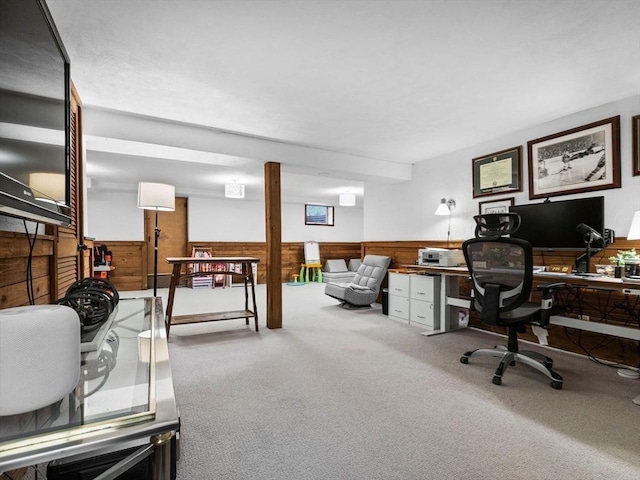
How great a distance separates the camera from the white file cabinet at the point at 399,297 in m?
4.20

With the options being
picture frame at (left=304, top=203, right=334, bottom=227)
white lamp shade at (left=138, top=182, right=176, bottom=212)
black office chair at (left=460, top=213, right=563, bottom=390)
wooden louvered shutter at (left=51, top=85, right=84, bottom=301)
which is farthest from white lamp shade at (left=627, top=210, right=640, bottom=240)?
picture frame at (left=304, top=203, right=334, bottom=227)

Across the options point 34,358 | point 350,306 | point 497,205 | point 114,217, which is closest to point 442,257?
point 497,205

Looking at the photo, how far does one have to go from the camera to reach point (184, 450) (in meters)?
1.60

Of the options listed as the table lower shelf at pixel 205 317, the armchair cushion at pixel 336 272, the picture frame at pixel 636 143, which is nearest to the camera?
the picture frame at pixel 636 143

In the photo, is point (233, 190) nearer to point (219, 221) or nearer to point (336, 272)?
point (219, 221)

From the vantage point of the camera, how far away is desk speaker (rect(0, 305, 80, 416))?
578mm

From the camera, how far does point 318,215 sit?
9.37m

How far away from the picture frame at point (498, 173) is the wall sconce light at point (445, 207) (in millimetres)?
329

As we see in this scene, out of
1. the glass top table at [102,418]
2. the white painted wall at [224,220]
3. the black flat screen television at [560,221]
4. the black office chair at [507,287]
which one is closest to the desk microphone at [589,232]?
the black flat screen television at [560,221]

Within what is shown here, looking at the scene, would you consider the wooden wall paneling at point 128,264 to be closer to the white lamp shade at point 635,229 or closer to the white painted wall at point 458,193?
the white painted wall at point 458,193

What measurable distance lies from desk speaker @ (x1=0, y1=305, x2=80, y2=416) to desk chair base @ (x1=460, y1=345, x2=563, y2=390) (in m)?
2.59

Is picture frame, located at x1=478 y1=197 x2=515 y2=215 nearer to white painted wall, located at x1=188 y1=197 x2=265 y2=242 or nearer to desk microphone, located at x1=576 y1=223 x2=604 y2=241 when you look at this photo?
desk microphone, located at x1=576 y1=223 x2=604 y2=241

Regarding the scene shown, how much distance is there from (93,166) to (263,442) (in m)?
5.14

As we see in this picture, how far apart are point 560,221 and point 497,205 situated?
0.80 metres
